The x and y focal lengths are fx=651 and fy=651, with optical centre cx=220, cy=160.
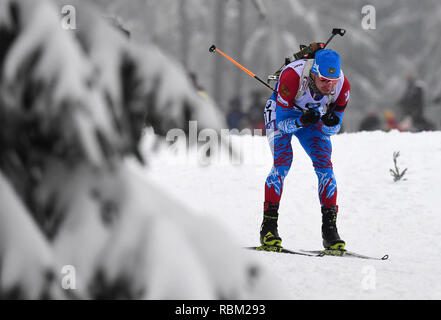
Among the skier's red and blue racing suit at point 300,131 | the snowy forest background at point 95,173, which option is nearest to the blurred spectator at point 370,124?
the skier's red and blue racing suit at point 300,131

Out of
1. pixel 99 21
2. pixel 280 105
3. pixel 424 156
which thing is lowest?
pixel 99 21

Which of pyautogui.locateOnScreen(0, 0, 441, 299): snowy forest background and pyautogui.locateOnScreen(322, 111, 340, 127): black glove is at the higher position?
pyautogui.locateOnScreen(322, 111, 340, 127): black glove

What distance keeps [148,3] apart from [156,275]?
3964 cm

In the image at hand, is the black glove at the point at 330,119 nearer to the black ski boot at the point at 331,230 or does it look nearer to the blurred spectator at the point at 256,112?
the black ski boot at the point at 331,230

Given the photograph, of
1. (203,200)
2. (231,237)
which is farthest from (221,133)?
(203,200)

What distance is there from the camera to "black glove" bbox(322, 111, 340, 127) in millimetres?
6285

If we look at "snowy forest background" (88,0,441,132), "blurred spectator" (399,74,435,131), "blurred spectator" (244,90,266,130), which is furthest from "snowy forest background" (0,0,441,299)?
"snowy forest background" (88,0,441,132)

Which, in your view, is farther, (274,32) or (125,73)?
(274,32)

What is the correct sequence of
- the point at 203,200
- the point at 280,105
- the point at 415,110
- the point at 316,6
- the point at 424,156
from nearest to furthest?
the point at 280,105 < the point at 203,200 < the point at 424,156 < the point at 415,110 < the point at 316,6

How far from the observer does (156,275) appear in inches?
88.3

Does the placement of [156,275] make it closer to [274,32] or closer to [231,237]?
[231,237]

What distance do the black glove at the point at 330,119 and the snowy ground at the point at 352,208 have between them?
51.4 inches

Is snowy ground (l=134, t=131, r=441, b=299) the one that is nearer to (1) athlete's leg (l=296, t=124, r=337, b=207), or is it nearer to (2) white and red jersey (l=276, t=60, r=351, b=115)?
(1) athlete's leg (l=296, t=124, r=337, b=207)

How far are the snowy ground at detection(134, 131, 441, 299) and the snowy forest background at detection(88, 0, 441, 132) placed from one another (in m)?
24.2
